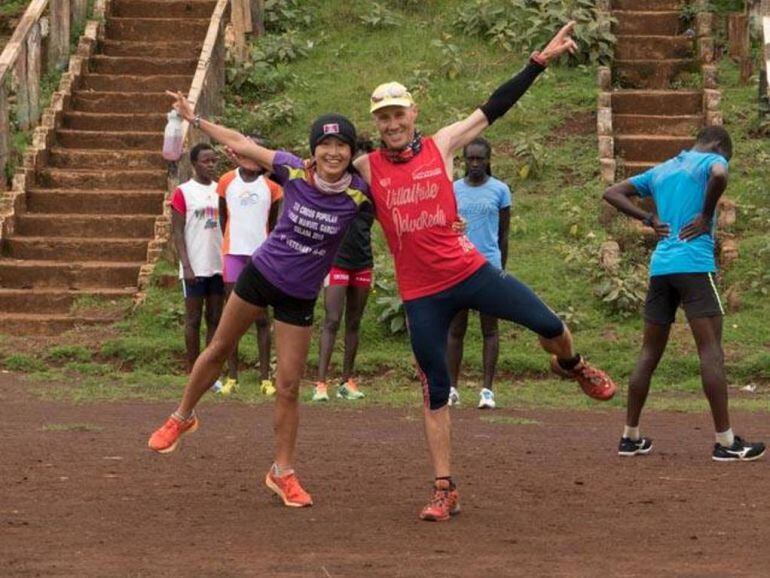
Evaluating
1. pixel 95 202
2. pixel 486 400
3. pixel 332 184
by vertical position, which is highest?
pixel 332 184

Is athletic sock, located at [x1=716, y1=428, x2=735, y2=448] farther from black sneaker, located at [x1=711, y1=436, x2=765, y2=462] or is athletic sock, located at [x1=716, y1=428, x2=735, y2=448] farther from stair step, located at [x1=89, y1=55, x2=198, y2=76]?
stair step, located at [x1=89, y1=55, x2=198, y2=76]

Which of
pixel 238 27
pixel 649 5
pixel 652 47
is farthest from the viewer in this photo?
pixel 649 5

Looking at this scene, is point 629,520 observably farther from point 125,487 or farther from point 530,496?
point 125,487

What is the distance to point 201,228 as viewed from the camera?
46.2ft

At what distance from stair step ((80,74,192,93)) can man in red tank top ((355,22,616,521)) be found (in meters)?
11.6

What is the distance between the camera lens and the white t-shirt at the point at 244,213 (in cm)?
1363

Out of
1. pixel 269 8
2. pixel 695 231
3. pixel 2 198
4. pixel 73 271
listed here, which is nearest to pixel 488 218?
pixel 695 231

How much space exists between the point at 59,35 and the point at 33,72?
4.34ft

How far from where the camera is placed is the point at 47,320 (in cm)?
1619

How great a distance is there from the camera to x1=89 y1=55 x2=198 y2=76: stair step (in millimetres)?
20453

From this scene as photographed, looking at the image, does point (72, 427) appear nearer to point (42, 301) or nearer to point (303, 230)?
point (303, 230)

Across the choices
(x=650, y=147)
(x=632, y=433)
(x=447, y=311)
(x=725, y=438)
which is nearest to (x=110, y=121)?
(x=650, y=147)

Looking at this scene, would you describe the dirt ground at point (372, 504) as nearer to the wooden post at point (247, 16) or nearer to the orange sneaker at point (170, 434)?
the orange sneaker at point (170, 434)

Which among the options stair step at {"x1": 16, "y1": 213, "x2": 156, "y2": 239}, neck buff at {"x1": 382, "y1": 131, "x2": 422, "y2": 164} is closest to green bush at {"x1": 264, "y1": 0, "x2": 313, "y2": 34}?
stair step at {"x1": 16, "y1": 213, "x2": 156, "y2": 239}
